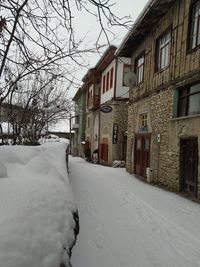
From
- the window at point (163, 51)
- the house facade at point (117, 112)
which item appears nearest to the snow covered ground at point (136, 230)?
the window at point (163, 51)

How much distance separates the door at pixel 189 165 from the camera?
9.38 metres

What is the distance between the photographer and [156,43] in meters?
13.0

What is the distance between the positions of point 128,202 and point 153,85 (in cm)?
593

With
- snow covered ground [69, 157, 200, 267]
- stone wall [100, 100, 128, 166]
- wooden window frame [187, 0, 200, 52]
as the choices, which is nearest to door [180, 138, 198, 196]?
snow covered ground [69, 157, 200, 267]

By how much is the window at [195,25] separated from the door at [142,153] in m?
4.80

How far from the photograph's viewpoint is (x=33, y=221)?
1899 millimetres

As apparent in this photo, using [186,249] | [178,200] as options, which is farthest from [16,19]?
[178,200]

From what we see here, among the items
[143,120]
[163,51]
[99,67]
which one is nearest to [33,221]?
[163,51]

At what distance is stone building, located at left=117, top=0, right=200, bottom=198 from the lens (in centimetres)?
955

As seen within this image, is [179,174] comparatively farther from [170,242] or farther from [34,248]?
[34,248]

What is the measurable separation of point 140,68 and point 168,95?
14.0ft

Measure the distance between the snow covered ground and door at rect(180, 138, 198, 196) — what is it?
0.51 metres

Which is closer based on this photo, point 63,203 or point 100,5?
point 63,203

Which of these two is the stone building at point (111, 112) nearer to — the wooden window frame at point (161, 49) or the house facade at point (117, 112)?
the house facade at point (117, 112)
